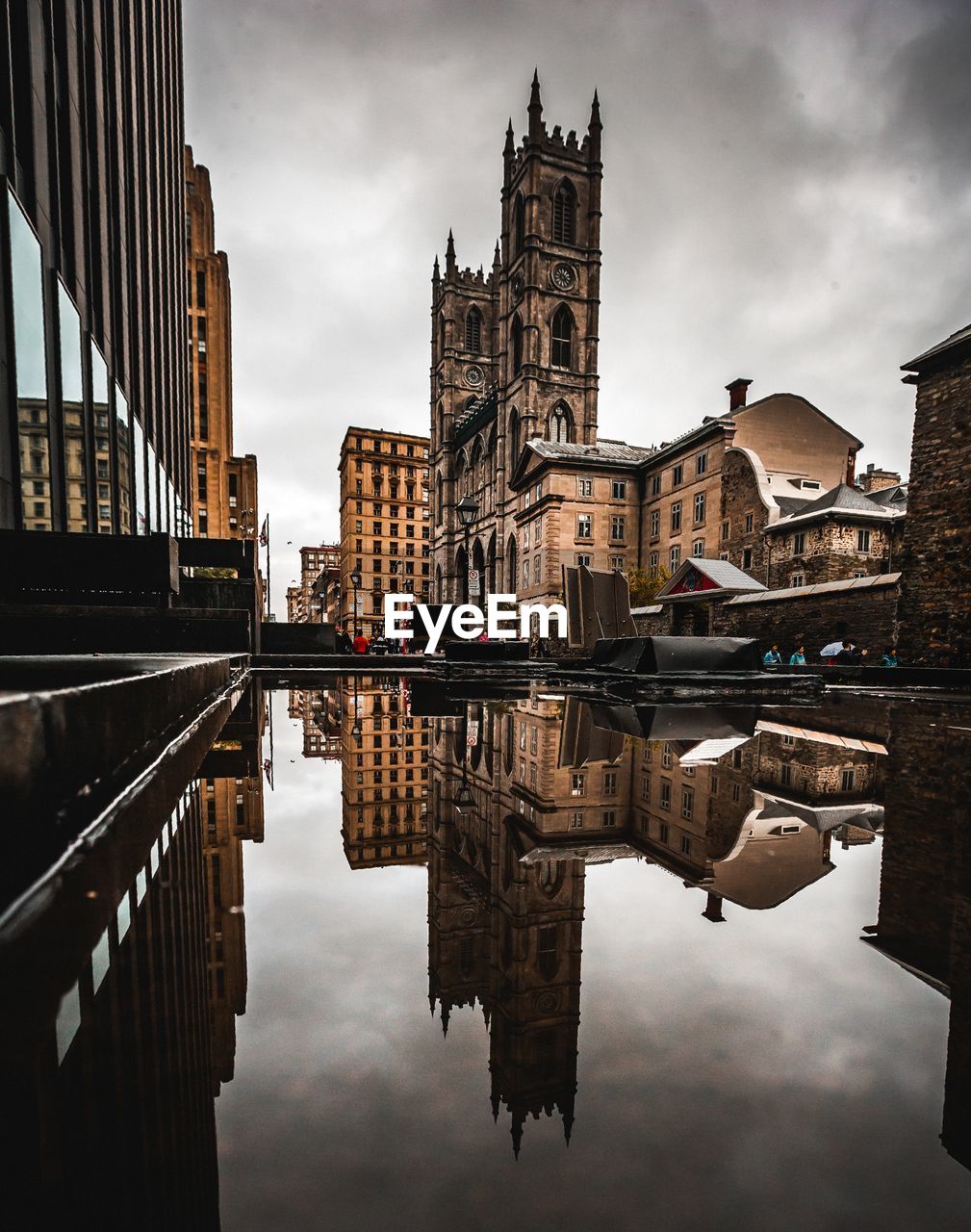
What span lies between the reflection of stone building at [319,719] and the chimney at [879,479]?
42529mm

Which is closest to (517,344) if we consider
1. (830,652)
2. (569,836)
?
(830,652)

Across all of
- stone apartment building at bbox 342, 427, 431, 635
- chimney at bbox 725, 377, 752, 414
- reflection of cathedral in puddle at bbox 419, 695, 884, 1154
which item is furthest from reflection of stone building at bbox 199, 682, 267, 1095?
stone apartment building at bbox 342, 427, 431, 635

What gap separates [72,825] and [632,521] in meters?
42.2

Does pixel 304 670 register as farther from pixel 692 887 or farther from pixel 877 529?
pixel 877 529

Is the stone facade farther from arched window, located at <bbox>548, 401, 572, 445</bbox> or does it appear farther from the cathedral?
arched window, located at <bbox>548, 401, 572, 445</bbox>

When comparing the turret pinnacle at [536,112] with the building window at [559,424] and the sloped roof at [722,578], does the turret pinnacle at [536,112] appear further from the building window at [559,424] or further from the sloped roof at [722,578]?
the sloped roof at [722,578]

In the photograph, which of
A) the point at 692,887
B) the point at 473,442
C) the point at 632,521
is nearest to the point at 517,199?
the point at 473,442

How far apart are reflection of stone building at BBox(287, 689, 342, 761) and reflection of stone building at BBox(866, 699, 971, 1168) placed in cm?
252

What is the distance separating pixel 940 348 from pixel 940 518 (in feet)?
13.7

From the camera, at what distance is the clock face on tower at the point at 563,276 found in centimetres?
4800

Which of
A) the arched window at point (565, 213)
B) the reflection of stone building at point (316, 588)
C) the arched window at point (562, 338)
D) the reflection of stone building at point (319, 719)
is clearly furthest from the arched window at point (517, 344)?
the reflection of stone building at point (316, 588)

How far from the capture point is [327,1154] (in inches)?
22.6

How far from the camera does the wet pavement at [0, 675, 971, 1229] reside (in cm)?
54

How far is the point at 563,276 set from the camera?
48219 millimetres
